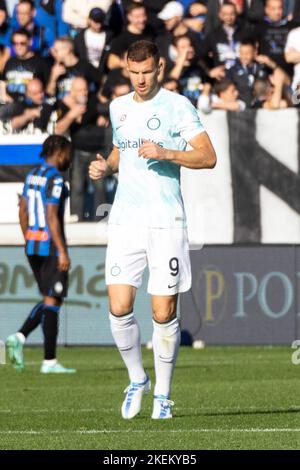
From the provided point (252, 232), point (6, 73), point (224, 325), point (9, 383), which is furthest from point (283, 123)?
point (9, 383)

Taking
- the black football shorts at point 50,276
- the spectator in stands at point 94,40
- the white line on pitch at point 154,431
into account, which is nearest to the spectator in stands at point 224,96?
the spectator in stands at point 94,40

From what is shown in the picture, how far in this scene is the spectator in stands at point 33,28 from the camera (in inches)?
793

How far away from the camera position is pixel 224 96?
61.8 feet

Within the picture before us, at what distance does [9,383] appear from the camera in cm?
1305

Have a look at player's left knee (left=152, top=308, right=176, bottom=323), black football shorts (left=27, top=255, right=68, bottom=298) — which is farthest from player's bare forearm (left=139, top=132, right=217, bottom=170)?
black football shorts (left=27, top=255, right=68, bottom=298)

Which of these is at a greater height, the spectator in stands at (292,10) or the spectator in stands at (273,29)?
the spectator in stands at (292,10)

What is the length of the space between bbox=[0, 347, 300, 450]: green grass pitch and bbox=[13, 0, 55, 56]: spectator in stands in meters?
5.33

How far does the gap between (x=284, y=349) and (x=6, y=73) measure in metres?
5.72

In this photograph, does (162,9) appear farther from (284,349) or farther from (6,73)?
(284,349)

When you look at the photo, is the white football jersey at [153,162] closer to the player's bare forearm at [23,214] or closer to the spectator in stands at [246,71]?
the player's bare forearm at [23,214]

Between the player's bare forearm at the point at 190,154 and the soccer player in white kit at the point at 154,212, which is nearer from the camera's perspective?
the player's bare forearm at the point at 190,154

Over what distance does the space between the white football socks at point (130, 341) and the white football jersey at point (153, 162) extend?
0.64 metres

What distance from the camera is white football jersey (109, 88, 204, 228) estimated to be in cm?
902

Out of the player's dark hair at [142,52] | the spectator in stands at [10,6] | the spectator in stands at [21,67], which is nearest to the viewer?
the player's dark hair at [142,52]
